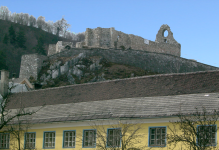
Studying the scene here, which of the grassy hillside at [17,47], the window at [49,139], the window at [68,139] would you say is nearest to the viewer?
the window at [68,139]

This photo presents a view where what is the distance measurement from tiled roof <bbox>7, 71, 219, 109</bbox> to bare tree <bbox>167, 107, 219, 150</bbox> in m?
3.20

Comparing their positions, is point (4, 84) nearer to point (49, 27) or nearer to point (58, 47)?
point (58, 47)

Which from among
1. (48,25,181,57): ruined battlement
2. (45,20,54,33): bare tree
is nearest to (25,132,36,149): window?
(48,25,181,57): ruined battlement

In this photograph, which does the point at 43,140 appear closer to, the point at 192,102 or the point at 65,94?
the point at 65,94

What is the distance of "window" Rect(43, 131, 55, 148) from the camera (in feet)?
79.0

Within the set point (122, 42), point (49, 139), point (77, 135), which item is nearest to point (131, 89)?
point (77, 135)

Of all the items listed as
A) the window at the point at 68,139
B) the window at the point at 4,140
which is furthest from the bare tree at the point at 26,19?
the window at the point at 68,139

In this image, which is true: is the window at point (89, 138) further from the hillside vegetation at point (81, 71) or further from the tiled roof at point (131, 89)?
the hillside vegetation at point (81, 71)

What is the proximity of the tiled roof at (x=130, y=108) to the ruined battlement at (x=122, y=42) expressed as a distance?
113 feet

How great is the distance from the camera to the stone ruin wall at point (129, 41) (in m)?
59.7

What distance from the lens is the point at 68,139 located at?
23.4 metres

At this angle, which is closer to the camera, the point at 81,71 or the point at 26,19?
the point at 81,71

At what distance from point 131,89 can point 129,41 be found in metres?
39.1

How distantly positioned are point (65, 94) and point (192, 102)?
34.9 ft
